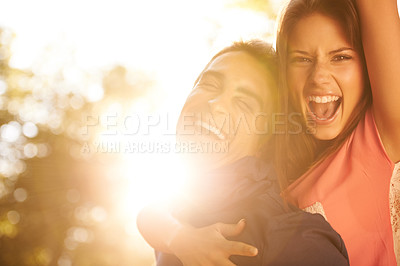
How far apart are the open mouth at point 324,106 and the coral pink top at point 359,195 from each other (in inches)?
4.8

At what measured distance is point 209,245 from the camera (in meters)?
1.41

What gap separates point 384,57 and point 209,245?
0.89 m

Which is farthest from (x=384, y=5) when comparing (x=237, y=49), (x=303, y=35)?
(x=237, y=49)

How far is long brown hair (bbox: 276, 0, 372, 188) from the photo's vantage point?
1.64 m

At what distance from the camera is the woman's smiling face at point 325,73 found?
165 cm

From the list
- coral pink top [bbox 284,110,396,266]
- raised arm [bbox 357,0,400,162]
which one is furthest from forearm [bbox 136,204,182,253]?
raised arm [bbox 357,0,400,162]

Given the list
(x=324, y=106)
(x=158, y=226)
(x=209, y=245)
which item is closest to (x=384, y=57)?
(x=324, y=106)

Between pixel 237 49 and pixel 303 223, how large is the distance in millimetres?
932

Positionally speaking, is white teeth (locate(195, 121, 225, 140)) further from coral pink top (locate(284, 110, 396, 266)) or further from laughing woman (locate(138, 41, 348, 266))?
coral pink top (locate(284, 110, 396, 266))

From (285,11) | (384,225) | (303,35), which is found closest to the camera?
(384,225)

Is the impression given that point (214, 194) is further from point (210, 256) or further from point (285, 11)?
point (285, 11)

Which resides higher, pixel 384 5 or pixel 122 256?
pixel 384 5

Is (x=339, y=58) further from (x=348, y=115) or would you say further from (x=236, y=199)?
(x=236, y=199)

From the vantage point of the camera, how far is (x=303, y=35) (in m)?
1.75
